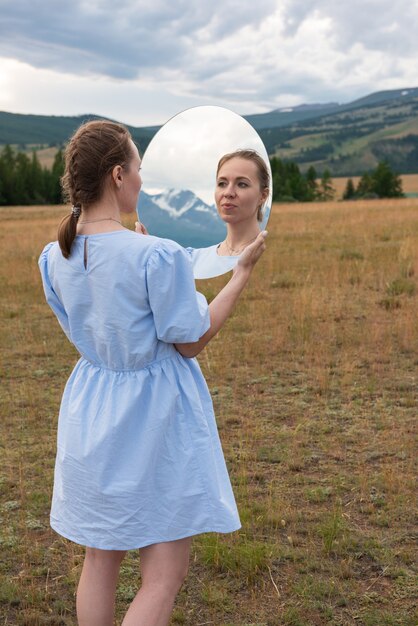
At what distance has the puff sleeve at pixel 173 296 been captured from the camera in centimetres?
204

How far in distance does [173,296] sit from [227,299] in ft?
0.85

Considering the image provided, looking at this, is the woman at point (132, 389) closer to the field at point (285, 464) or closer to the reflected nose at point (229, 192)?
the reflected nose at point (229, 192)

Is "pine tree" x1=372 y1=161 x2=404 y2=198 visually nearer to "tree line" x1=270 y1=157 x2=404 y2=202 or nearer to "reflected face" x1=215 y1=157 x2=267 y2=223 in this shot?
"tree line" x1=270 y1=157 x2=404 y2=202

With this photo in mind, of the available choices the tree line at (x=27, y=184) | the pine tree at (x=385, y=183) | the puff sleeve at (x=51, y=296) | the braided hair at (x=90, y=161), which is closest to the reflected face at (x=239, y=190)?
the braided hair at (x=90, y=161)

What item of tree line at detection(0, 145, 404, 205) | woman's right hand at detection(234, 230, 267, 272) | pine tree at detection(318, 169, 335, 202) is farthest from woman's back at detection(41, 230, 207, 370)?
pine tree at detection(318, 169, 335, 202)

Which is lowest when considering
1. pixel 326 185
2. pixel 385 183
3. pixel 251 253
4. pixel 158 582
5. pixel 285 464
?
pixel 285 464

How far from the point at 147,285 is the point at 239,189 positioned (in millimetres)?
571

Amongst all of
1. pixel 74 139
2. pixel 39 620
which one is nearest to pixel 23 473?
pixel 39 620

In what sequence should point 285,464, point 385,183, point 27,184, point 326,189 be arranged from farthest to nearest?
1. point 27,184
2. point 326,189
3. point 385,183
4. point 285,464

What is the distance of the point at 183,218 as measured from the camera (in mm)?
2602

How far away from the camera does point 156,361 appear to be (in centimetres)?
219

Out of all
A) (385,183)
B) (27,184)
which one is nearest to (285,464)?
(385,183)

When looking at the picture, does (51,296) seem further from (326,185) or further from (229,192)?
(326,185)

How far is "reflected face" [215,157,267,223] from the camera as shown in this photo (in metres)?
2.45
